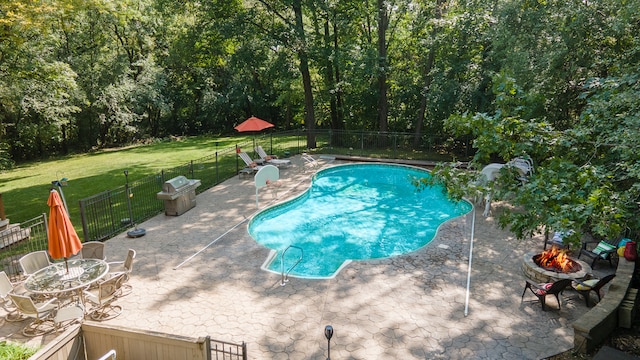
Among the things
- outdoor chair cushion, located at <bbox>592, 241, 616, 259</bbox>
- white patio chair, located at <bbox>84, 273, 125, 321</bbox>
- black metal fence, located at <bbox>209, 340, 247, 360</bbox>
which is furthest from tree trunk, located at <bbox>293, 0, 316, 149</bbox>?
black metal fence, located at <bbox>209, 340, 247, 360</bbox>

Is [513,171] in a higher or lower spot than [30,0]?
lower

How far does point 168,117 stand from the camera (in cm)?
3512

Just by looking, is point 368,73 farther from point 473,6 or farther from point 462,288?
point 462,288

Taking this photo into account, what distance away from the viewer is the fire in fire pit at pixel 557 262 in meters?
8.53

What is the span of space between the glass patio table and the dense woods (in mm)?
7277

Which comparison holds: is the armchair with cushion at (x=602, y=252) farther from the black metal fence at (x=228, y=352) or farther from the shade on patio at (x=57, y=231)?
the shade on patio at (x=57, y=231)

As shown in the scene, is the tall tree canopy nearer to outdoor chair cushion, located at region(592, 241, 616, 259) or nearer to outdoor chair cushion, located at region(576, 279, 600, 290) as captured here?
outdoor chair cushion, located at region(592, 241, 616, 259)

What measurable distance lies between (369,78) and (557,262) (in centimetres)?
1649

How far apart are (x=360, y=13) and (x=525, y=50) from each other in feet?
31.2

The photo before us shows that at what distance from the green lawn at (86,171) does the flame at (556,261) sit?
13085 millimetres

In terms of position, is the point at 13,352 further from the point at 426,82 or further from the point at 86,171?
the point at 426,82

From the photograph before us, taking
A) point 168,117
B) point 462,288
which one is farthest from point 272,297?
point 168,117

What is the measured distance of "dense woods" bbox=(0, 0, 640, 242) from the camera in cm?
675

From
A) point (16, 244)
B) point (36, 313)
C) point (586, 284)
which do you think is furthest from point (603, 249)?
point (16, 244)
